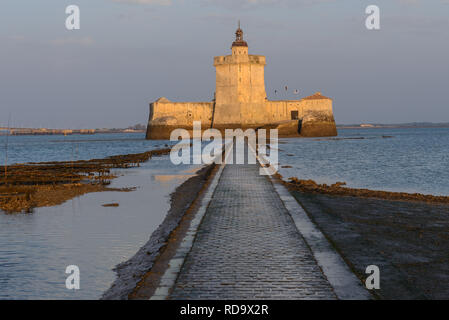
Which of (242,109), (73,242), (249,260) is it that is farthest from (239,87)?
(249,260)

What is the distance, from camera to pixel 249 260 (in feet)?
23.0

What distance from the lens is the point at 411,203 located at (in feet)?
43.0

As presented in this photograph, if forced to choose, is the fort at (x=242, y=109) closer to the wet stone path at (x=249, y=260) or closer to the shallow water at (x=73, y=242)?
the shallow water at (x=73, y=242)

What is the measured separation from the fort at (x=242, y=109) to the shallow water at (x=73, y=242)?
69.8 metres

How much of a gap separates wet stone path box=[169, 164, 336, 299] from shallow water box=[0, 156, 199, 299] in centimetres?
134

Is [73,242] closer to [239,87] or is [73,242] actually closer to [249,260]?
[249,260]

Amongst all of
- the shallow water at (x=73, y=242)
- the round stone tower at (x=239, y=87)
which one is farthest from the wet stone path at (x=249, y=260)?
the round stone tower at (x=239, y=87)

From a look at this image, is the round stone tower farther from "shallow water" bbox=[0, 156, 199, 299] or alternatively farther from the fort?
"shallow water" bbox=[0, 156, 199, 299]

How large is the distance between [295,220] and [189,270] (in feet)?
13.0

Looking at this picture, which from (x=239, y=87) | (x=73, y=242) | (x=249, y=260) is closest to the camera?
(x=249, y=260)

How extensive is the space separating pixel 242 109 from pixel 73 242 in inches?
3014

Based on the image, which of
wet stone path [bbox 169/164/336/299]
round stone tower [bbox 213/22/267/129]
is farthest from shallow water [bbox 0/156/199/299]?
round stone tower [bbox 213/22/267/129]

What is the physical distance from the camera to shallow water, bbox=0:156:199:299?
684cm

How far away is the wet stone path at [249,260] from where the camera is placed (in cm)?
568
